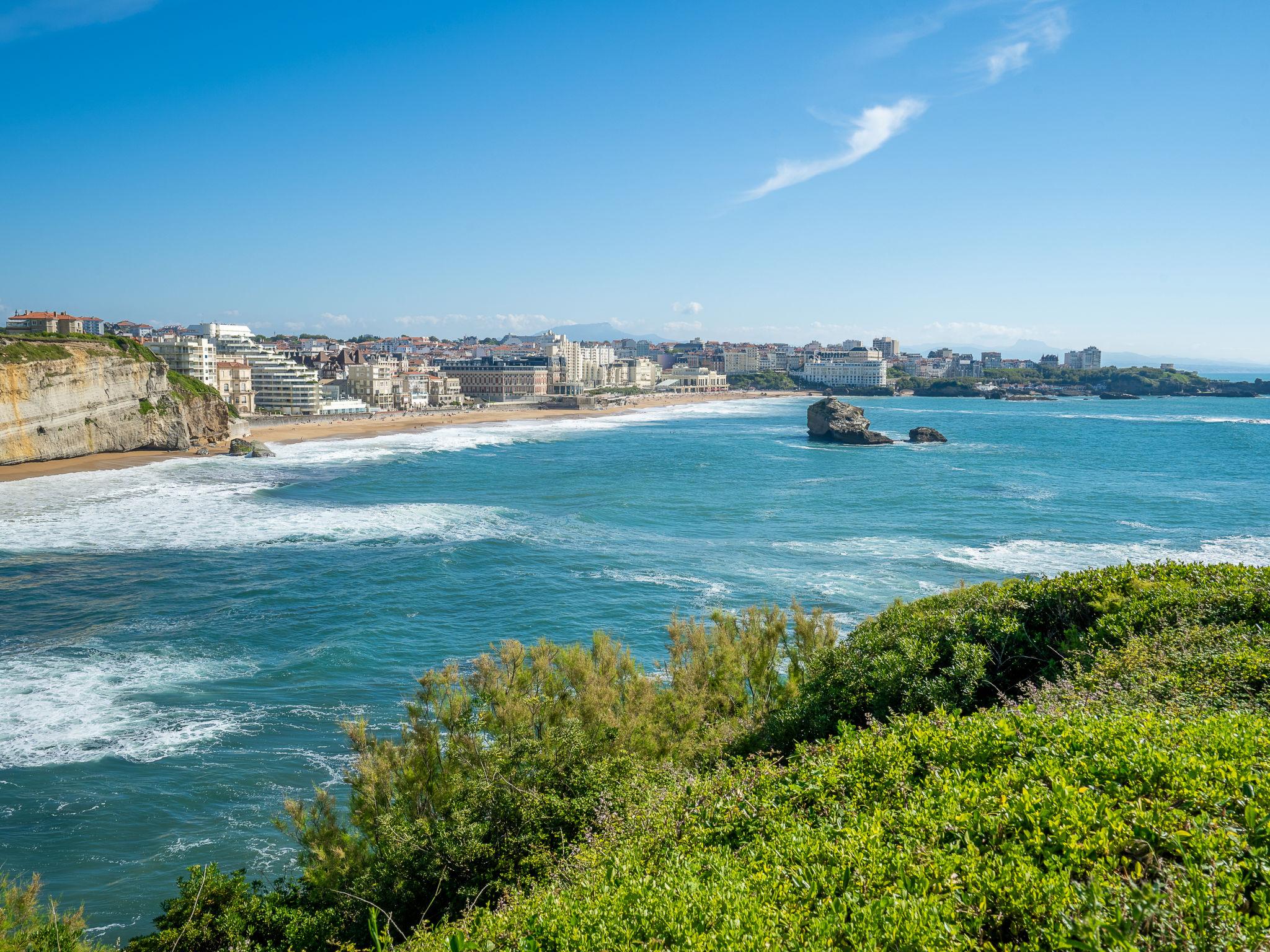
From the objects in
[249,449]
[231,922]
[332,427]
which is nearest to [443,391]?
[332,427]

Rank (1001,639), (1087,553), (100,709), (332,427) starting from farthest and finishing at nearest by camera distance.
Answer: (332,427), (1087,553), (100,709), (1001,639)

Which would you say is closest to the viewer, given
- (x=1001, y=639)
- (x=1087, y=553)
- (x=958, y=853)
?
(x=958, y=853)

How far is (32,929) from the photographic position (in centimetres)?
947

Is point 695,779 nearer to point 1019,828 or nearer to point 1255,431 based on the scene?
point 1019,828

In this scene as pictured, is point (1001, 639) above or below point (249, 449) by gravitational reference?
above

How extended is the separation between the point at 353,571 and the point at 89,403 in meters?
45.2

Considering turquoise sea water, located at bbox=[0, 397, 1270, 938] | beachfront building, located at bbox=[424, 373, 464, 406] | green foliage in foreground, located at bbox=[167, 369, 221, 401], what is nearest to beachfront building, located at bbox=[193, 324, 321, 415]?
beachfront building, located at bbox=[424, 373, 464, 406]

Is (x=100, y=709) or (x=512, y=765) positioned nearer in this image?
(x=512, y=765)

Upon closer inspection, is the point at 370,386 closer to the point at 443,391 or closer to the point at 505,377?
the point at 443,391

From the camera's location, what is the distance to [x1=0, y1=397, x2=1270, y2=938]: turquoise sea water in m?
16.6

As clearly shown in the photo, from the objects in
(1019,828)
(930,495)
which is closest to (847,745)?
(1019,828)

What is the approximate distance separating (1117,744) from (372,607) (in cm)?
2513

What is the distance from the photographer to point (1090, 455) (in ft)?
244

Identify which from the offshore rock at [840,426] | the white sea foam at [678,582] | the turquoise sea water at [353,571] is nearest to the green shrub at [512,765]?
the turquoise sea water at [353,571]
